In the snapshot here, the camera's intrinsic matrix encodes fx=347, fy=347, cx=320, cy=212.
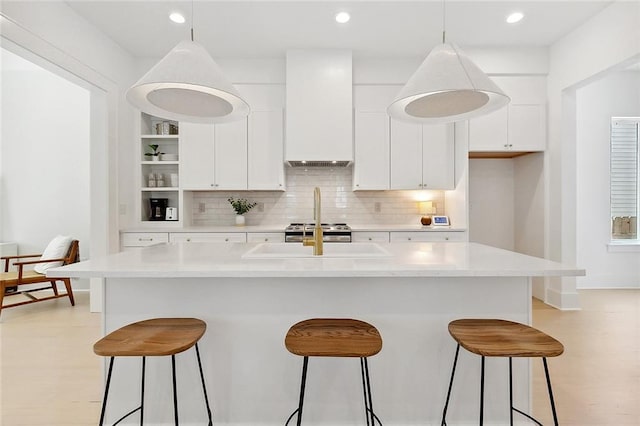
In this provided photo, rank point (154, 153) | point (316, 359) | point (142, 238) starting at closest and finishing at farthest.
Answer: point (316, 359) < point (142, 238) < point (154, 153)

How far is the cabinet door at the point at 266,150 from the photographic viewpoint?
13.7 feet

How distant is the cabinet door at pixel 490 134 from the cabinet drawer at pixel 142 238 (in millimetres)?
3696

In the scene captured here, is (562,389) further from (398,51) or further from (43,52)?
(43,52)

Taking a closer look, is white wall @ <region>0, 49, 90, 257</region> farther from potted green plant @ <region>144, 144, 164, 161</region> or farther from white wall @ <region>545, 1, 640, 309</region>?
white wall @ <region>545, 1, 640, 309</region>

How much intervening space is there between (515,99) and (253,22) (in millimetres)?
3070

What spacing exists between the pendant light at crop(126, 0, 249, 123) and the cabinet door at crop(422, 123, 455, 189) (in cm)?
281

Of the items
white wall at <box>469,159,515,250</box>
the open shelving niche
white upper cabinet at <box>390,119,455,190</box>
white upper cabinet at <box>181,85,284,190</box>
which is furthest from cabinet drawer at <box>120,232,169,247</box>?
white wall at <box>469,159,515,250</box>

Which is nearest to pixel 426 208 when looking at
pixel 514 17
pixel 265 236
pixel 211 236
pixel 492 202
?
pixel 492 202

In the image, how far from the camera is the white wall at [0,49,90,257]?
4.63 m

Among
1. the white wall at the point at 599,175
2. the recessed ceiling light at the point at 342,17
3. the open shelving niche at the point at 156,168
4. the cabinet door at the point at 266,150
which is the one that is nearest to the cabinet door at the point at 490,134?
the white wall at the point at 599,175

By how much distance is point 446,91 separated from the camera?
157 centimetres

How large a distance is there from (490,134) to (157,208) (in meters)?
4.15

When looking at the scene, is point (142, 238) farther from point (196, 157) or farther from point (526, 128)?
point (526, 128)

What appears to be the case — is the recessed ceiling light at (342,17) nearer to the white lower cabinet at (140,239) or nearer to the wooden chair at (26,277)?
the white lower cabinet at (140,239)
